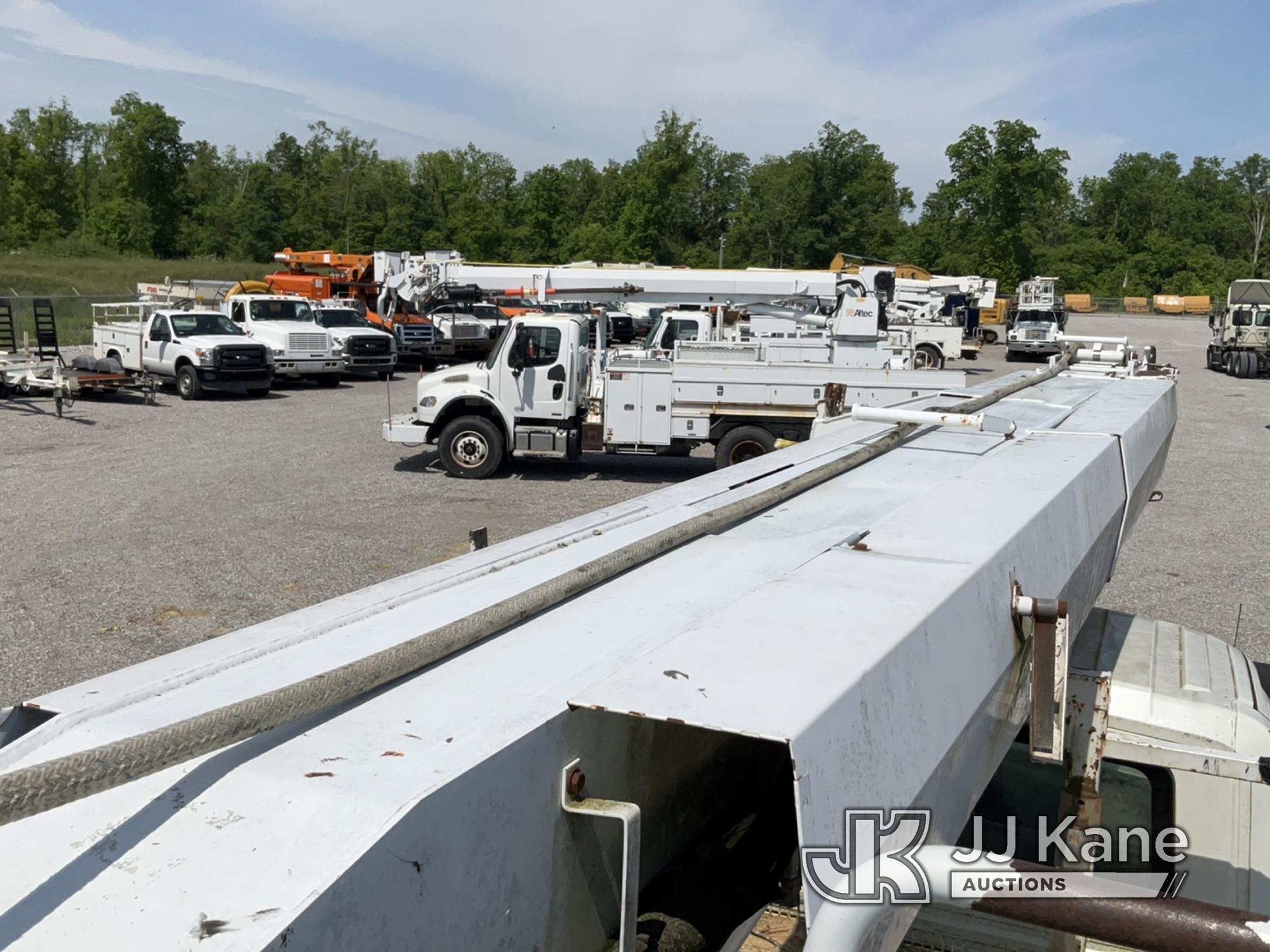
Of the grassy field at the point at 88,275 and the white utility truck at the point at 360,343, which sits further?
the grassy field at the point at 88,275

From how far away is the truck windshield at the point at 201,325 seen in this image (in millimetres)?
24062

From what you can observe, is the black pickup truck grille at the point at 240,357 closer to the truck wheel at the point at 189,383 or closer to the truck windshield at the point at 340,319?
the truck wheel at the point at 189,383

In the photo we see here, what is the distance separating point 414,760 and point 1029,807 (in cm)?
288

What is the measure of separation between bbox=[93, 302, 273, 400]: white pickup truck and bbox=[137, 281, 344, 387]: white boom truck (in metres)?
0.77

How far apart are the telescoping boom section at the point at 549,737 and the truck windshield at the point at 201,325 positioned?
2311 cm

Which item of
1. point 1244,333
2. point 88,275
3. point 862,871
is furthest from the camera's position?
point 88,275

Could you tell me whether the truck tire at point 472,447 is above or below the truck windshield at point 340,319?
below

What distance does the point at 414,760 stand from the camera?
5.48 feet

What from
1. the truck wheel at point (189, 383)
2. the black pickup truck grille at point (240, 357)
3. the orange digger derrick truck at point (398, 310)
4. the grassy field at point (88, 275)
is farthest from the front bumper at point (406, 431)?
the grassy field at point (88, 275)

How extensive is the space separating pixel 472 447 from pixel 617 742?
506 inches

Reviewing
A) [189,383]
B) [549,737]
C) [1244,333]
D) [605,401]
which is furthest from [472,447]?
[1244,333]

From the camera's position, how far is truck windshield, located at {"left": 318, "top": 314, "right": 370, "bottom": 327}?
2828 centimetres

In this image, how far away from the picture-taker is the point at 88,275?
61125 millimetres

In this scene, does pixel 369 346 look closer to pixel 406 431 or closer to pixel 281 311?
pixel 281 311
